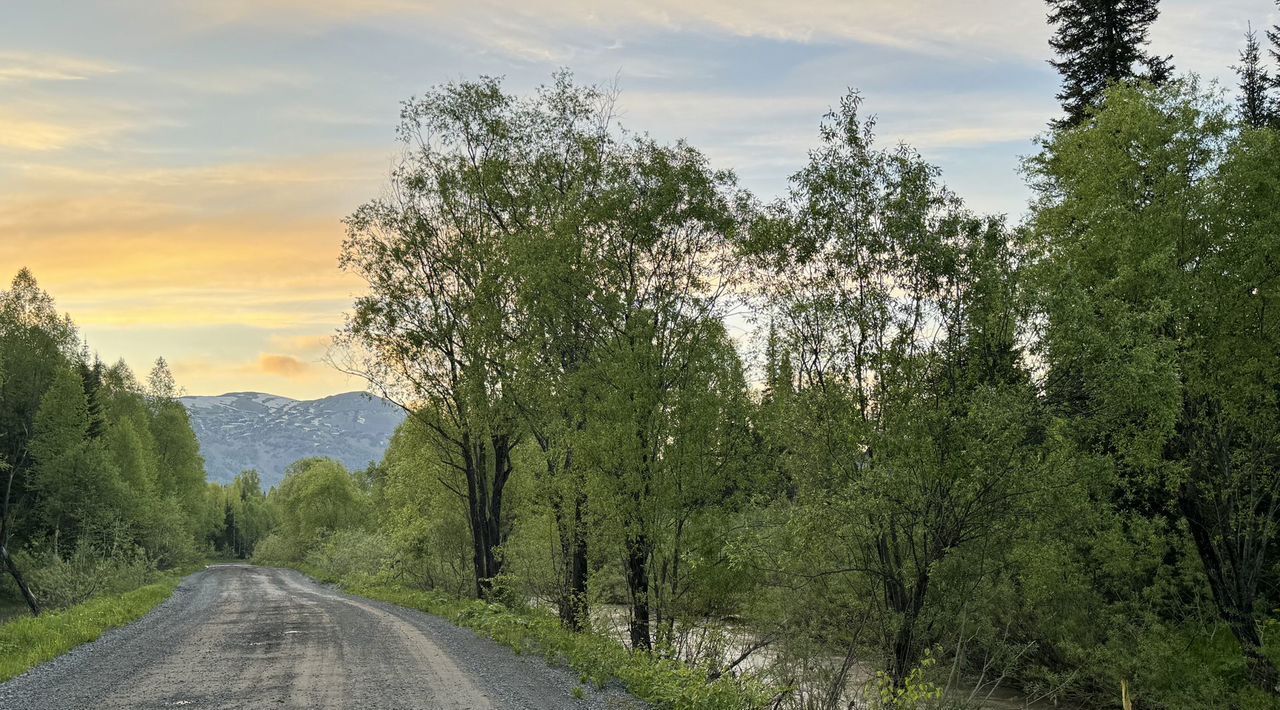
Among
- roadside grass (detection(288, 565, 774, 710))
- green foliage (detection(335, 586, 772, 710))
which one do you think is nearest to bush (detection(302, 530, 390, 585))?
roadside grass (detection(288, 565, 774, 710))

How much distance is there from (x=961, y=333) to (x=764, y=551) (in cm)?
642

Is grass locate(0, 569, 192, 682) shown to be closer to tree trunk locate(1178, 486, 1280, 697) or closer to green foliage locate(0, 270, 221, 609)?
green foliage locate(0, 270, 221, 609)

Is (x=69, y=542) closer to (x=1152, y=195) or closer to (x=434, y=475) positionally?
(x=434, y=475)

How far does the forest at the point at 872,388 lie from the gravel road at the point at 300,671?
3.89 meters

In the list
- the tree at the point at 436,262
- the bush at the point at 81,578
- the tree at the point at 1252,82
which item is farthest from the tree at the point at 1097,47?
the bush at the point at 81,578

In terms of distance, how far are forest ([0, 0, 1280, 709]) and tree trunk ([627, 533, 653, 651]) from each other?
0.24 feet

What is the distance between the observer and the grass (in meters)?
16.2

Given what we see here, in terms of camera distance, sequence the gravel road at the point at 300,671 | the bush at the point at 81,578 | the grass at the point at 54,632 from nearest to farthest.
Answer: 1. the gravel road at the point at 300,671
2. the grass at the point at 54,632
3. the bush at the point at 81,578

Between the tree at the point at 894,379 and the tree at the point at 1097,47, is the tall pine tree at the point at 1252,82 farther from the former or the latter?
the tree at the point at 894,379

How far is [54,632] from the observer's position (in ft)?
65.4

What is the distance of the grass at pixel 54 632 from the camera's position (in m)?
16.2

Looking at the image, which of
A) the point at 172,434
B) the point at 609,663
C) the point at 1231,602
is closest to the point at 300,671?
the point at 609,663

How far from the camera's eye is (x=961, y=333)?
16828mm

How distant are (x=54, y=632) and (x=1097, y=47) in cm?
4120
